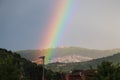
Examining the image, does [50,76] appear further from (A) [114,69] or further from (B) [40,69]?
(A) [114,69]

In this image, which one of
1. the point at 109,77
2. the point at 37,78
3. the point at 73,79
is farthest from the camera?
the point at 37,78

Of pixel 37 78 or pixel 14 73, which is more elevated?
pixel 37 78

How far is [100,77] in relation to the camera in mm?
41031

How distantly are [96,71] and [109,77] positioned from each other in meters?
4.16

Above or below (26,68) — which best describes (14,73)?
below

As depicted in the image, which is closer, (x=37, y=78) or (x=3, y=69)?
(x=3, y=69)

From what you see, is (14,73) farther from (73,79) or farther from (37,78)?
(37,78)

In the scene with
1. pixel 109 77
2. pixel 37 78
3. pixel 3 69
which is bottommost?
pixel 109 77

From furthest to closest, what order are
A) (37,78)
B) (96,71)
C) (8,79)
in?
(37,78), (8,79), (96,71)

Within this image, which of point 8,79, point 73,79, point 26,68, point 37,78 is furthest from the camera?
point 26,68

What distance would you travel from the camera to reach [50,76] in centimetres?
14050

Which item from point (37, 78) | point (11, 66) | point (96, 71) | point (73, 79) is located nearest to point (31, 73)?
point (37, 78)

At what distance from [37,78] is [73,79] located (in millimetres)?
65121

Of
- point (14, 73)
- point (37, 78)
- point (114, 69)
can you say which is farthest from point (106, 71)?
point (37, 78)
